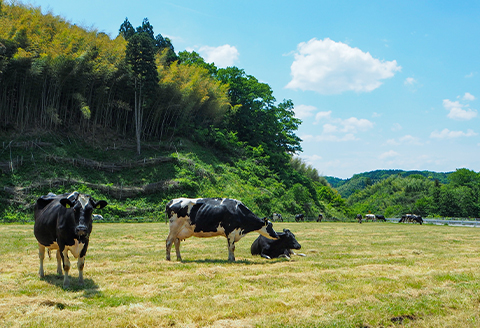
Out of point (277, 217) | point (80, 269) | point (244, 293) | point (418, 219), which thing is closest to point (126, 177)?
point (277, 217)

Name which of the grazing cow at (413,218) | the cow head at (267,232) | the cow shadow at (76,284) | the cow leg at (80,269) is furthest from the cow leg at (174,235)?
the grazing cow at (413,218)

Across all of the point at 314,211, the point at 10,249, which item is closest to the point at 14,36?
the point at 10,249

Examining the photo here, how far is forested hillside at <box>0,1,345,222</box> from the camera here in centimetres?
3294

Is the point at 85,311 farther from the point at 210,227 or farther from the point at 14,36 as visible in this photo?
the point at 14,36

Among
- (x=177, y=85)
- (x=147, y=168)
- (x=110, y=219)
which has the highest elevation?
(x=177, y=85)

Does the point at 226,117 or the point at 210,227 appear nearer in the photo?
the point at 210,227

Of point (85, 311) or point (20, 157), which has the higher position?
point (20, 157)

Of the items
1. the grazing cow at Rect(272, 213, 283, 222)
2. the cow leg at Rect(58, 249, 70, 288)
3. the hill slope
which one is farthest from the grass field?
the grazing cow at Rect(272, 213, 283, 222)

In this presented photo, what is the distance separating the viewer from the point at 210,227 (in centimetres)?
1132

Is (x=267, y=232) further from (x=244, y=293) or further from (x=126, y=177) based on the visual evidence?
(x=126, y=177)

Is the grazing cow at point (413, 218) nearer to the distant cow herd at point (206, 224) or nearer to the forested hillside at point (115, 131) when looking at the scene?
the forested hillside at point (115, 131)

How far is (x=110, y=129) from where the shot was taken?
44.2 metres

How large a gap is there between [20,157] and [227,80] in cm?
3610

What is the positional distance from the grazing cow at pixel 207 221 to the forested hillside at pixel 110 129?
73.5 feet
